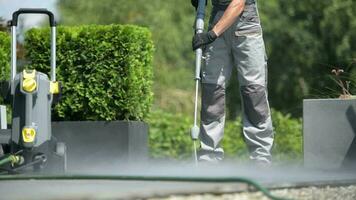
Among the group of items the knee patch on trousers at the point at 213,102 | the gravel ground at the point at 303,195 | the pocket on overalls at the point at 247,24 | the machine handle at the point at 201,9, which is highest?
the machine handle at the point at 201,9

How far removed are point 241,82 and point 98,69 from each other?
5.75 feet

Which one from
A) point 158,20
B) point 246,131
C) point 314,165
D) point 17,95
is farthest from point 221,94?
point 158,20

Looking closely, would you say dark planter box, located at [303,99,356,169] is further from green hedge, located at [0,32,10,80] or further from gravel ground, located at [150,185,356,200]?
green hedge, located at [0,32,10,80]

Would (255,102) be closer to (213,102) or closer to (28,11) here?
(213,102)

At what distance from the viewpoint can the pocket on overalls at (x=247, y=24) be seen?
6.22 metres

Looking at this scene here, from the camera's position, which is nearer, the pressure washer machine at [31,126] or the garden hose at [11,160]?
the garden hose at [11,160]

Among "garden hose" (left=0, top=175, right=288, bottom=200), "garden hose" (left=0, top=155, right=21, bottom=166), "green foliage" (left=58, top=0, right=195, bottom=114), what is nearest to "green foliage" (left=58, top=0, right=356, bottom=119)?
"green foliage" (left=58, top=0, right=195, bottom=114)

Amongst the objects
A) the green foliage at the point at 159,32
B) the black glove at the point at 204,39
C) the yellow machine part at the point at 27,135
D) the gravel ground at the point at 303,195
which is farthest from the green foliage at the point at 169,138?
the green foliage at the point at 159,32

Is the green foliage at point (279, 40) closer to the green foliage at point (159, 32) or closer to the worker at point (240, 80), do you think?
the green foliage at point (159, 32)

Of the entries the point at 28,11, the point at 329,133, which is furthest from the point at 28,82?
the point at 329,133

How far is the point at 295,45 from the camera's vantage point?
20.4 metres

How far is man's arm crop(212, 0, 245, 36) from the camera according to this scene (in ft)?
19.8

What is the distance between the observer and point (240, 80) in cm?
630

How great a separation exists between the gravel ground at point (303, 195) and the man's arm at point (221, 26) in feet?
5.16
